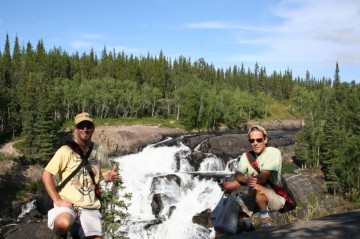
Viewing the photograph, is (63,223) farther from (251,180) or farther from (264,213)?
(264,213)

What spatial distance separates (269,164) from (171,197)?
89.2ft

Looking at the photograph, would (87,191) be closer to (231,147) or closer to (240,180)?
(240,180)

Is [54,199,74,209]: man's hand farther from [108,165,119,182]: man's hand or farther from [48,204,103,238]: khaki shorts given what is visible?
[108,165,119,182]: man's hand

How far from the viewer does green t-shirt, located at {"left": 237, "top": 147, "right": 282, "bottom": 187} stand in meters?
6.13

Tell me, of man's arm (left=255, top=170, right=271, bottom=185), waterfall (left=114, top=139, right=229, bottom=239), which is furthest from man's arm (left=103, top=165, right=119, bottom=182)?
waterfall (left=114, top=139, right=229, bottom=239)

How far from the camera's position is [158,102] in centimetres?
9712

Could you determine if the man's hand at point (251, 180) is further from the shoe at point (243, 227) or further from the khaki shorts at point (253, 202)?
the shoe at point (243, 227)

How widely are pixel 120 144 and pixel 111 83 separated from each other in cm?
3500

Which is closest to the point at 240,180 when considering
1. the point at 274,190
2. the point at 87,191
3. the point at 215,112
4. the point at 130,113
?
the point at 274,190

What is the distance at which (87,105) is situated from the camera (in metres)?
83.9

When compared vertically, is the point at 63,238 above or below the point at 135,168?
above

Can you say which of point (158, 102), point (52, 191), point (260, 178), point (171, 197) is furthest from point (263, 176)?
point (158, 102)

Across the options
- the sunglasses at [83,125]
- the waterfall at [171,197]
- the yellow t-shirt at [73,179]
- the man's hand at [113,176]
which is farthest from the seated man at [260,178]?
the waterfall at [171,197]

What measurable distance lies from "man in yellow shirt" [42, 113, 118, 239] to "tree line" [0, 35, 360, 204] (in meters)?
6.66
